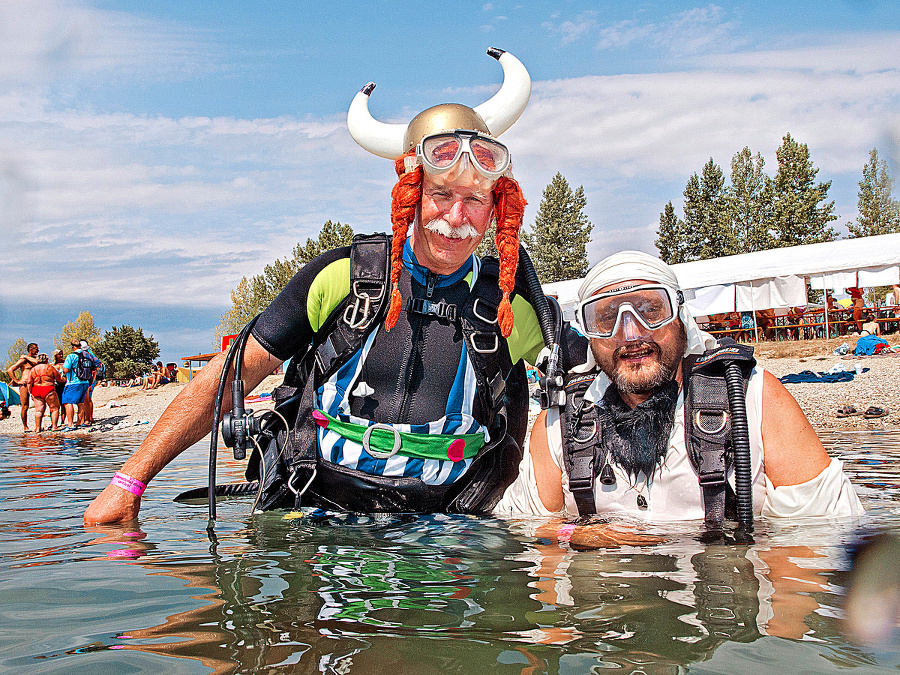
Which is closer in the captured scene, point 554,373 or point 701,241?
point 554,373

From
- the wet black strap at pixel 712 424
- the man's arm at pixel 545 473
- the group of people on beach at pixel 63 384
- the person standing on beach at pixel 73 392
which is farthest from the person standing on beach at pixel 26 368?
the wet black strap at pixel 712 424

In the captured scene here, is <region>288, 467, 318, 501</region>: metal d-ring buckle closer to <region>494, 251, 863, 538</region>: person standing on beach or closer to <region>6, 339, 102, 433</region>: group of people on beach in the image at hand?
<region>494, 251, 863, 538</region>: person standing on beach

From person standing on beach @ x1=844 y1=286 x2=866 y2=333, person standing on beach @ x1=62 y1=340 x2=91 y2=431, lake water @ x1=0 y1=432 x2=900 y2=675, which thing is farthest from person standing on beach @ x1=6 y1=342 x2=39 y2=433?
person standing on beach @ x1=844 y1=286 x2=866 y2=333

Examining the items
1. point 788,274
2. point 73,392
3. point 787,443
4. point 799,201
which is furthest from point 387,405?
point 799,201

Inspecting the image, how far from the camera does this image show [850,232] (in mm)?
39562

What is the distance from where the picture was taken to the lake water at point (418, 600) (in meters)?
1.69

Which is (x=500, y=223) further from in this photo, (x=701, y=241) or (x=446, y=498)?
(x=701, y=241)

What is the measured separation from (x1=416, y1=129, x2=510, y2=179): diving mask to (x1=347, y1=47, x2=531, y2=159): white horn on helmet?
1.58 ft

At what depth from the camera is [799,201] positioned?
35.4m

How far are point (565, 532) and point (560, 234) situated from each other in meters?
44.0

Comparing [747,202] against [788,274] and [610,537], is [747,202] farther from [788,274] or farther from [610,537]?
[610,537]

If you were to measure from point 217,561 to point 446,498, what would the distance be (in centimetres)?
122

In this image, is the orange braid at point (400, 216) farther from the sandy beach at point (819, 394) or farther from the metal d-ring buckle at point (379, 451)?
the sandy beach at point (819, 394)

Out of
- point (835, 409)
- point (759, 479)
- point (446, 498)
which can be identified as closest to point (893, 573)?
point (759, 479)
